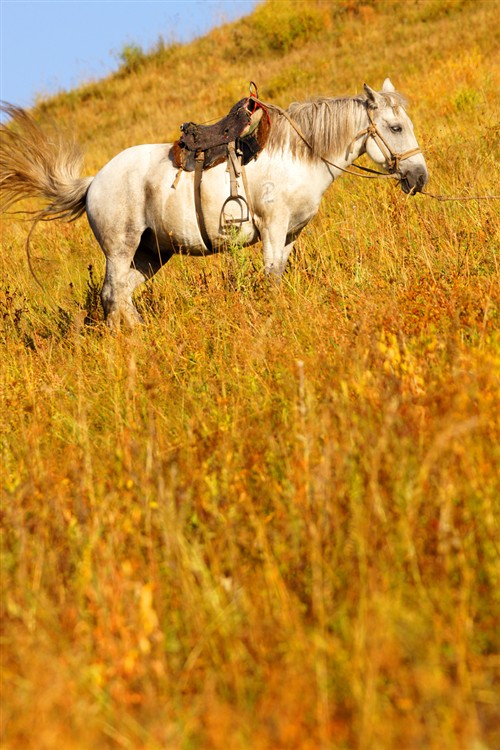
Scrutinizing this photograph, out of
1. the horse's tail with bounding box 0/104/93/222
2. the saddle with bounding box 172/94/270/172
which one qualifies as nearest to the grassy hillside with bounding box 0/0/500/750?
the saddle with bounding box 172/94/270/172

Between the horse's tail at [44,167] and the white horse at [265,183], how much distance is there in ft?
0.44

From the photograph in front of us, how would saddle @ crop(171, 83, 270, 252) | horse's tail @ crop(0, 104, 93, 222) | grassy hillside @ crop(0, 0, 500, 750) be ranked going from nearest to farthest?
grassy hillside @ crop(0, 0, 500, 750), saddle @ crop(171, 83, 270, 252), horse's tail @ crop(0, 104, 93, 222)

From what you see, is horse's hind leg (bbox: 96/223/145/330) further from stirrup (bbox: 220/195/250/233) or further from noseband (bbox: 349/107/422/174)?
noseband (bbox: 349/107/422/174)

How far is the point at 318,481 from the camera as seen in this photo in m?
2.50

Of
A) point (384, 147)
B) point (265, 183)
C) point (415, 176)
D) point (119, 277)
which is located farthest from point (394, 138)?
point (119, 277)

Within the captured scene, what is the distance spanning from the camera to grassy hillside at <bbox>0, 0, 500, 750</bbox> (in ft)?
6.19

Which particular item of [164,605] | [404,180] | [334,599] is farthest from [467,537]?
[404,180]

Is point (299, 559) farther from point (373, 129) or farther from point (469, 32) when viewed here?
point (469, 32)

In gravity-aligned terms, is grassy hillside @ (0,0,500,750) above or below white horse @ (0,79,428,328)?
below

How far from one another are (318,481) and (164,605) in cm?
64

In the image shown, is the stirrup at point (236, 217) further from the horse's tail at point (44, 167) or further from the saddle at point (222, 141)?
the horse's tail at point (44, 167)

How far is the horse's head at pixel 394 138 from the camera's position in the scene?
5996 millimetres

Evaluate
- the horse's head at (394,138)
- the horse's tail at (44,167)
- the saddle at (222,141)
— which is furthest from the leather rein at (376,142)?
the horse's tail at (44,167)

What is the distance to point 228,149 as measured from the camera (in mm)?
5863
